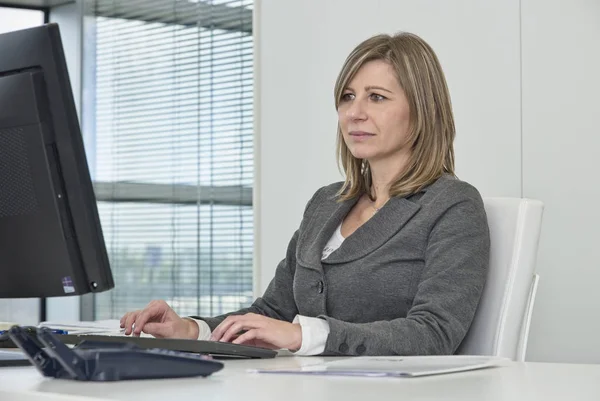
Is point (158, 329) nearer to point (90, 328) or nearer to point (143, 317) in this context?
point (143, 317)

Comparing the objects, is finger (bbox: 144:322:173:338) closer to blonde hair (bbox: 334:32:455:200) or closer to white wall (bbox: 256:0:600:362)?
blonde hair (bbox: 334:32:455:200)

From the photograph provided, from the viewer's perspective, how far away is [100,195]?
4.66 meters

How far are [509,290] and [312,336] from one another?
0.42 m

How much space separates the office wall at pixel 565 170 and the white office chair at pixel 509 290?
3.20 ft

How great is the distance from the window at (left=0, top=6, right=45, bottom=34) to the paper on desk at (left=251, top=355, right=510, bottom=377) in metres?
3.96

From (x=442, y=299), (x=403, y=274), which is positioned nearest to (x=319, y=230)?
(x=403, y=274)

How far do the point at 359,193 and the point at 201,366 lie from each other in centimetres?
114

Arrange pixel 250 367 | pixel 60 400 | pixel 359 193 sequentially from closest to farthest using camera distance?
pixel 60 400
pixel 250 367
pixel 359 193

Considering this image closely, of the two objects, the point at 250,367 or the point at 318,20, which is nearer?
the point at 250,367

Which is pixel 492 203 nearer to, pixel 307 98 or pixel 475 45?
pixel 475 45

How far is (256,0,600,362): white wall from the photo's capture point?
2.71 metres

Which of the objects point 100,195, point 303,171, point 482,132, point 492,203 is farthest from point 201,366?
point 100,195

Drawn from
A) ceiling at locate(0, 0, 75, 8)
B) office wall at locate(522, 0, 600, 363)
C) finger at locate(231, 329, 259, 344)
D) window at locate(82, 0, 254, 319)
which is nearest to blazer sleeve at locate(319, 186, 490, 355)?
finger at locate(231, 329, 259, 344)

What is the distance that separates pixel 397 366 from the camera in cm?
113
